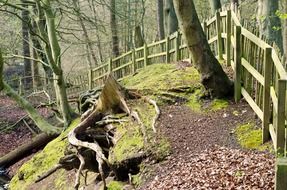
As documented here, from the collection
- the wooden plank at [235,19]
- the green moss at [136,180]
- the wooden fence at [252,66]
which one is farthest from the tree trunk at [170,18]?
the green moss at [136,180]

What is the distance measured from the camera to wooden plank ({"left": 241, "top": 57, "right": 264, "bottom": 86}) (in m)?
7.28

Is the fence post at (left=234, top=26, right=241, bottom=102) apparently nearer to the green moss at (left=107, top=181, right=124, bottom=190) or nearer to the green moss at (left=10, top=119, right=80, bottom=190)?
the green moss at (left=107, top=181, right=124, bottom=190)

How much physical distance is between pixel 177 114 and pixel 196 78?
2.15m

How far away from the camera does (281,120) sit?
594cm

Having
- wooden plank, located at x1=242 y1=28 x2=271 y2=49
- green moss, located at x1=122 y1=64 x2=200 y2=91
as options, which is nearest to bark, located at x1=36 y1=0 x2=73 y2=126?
green moss, located at x1=122 y1=64 x2=200 y2=91

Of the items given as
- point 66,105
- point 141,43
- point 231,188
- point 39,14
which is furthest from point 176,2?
point 141,43

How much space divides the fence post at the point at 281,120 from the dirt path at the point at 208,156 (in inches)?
9.8

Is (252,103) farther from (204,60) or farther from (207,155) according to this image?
(204,60)

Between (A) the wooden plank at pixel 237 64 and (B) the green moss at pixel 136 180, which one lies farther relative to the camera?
(A) the wooden plank at pixel 237 64

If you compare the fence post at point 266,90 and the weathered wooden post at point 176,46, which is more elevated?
the weathered wooden post at point 176,46

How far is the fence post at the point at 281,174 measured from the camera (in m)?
2.91

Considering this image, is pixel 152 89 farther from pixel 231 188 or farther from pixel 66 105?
pixel 231 188

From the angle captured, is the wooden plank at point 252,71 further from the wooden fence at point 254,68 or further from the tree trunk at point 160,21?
the tree trunk at point 160,21

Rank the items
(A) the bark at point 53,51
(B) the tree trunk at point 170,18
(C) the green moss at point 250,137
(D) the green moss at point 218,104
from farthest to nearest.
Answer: (B) the tree trunk at point 170,18
(A) the bark at point 53,51
(D) the green moss at point 218,104
(C) the green moss at point 250,137
